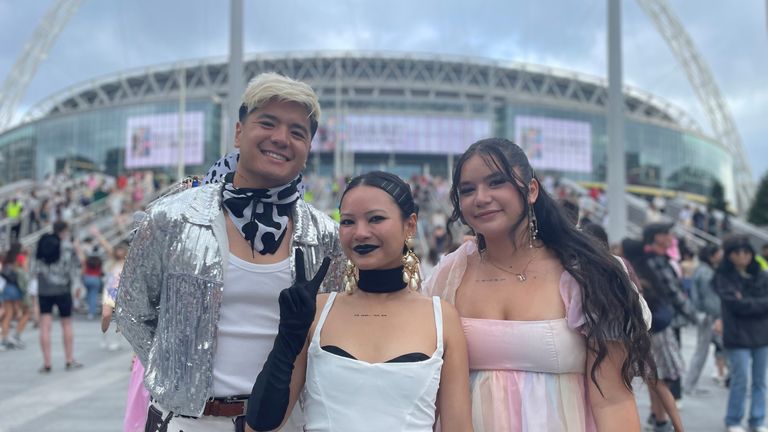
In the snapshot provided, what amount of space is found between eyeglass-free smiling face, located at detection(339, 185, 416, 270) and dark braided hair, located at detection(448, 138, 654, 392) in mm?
431

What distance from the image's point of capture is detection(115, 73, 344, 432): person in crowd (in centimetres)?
220

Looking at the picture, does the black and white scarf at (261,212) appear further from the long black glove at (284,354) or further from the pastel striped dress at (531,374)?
the pastel striped dress at (531,374)

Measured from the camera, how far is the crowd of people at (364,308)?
6.42 ft

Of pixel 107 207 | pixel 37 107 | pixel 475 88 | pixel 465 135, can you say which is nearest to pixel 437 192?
pixel 107 207

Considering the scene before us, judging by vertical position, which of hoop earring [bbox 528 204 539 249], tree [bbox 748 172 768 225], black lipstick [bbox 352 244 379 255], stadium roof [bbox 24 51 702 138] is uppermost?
stadium roof [bbox 24 51 702 138]

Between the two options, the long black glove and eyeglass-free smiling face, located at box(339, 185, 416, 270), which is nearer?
the long black glove

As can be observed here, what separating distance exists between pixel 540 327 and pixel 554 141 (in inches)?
2183

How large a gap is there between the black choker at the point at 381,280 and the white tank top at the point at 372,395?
0.88 feet

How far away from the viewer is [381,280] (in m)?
2.10

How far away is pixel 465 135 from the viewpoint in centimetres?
5303

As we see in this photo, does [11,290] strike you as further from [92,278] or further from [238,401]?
[238,401]

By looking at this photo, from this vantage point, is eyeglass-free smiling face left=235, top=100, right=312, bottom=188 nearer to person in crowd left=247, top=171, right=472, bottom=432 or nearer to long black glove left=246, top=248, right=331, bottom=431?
person in crowd left=247, top=171, right=472, bottom=432

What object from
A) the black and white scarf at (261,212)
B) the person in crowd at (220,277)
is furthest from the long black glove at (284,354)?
the black and white scarf at (261,212)

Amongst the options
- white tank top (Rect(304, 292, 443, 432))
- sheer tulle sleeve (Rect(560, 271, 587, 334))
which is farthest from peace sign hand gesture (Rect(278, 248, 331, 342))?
sheer tulle sleeve (Rect(560, 271, 587, 334))
